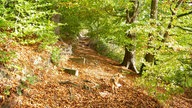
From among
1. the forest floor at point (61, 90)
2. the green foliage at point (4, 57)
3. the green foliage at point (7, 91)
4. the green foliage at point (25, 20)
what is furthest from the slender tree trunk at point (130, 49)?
the green foliage at point (7, 91)

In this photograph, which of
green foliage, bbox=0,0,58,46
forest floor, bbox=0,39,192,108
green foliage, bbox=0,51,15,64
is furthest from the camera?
forest floor, bbox=0,39,192,108

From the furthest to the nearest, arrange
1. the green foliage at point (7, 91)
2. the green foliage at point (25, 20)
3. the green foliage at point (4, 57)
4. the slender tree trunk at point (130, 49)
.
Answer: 1. the slender tree trunk at point (130, 49)
2. the green foliage at point (4, 57)
3. the green foliage at point (7, 91)
4. the green foliage at point (25, 20)

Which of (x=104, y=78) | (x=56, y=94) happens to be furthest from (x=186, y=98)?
(x=56, y=94)

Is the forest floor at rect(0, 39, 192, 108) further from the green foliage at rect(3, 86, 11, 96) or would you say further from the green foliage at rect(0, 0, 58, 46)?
the green foliage at rect(0, 0, 58, 46)

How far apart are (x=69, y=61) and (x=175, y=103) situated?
15.9 ft

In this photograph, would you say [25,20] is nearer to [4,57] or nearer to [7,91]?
[4,57]

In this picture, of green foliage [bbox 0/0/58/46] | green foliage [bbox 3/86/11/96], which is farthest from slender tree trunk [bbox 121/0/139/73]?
green foliage [bbox 3/86/11/96]

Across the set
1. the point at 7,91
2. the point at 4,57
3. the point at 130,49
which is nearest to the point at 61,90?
the point at 7,91

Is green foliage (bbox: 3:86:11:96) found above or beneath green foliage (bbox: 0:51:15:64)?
beneath

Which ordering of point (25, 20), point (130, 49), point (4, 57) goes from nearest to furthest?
point (25, 20)
point (4, 57)
point (130, 49)

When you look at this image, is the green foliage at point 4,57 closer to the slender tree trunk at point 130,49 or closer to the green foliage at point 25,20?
the green foliage at point 25,20

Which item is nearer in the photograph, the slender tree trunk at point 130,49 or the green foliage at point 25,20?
the green foliage at point 25,20

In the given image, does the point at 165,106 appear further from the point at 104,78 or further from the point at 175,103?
the point at 104,78

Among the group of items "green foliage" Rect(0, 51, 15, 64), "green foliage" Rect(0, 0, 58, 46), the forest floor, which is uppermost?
"green foliage" Rect(0, 0, 58, 46)
